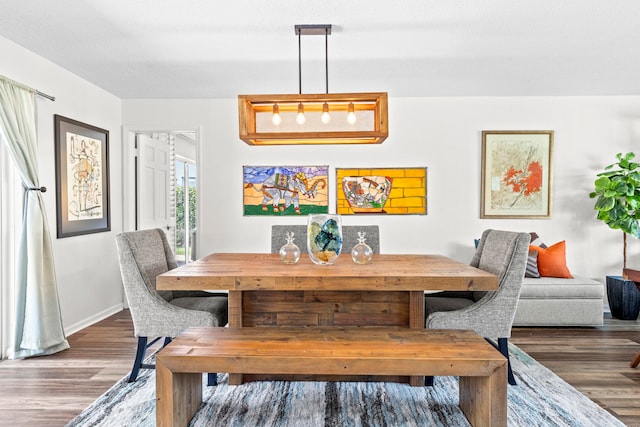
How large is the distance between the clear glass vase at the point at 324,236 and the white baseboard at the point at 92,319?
2.51m

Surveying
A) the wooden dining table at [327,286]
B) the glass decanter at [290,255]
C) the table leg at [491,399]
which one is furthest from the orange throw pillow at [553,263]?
the glass decanter at [290,255]

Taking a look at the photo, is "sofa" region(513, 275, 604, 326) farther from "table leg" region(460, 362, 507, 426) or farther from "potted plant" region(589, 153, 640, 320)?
"table leg" region(460, 362, 507, 426)

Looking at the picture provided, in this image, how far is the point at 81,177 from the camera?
381cm

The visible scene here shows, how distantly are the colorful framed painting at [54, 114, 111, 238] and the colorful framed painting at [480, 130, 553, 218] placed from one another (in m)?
3.92

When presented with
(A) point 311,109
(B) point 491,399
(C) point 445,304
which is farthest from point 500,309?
(A) point 311,109

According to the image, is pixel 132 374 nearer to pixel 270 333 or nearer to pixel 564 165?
pixel 270 333

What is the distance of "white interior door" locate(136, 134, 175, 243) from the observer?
15.3ft

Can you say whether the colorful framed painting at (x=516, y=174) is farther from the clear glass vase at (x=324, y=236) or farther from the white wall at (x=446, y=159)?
the clear glass vase at (x=324, y=236)

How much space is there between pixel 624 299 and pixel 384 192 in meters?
2.54

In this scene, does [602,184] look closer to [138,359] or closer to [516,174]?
[516,174]

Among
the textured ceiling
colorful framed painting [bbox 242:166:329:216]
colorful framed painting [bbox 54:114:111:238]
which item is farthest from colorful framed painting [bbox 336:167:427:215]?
colorful framed painting [bbox 54:114:111:238]

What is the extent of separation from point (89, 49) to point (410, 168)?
10.2 feet

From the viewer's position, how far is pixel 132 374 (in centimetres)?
266

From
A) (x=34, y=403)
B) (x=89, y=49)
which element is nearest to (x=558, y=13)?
(x=89, y=49)
